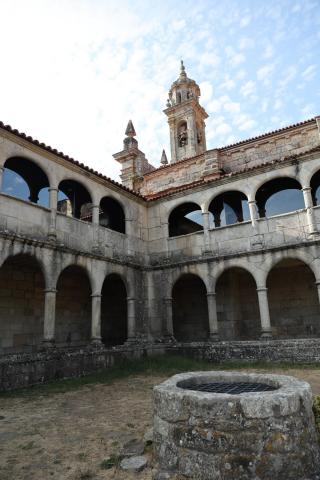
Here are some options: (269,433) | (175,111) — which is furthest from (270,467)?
(175,111)

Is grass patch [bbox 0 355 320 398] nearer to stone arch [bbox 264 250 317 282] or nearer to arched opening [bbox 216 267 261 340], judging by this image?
arched opening [bbox 216 267 261 340]

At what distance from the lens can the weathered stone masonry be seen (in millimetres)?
9930

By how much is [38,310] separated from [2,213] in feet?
13.2

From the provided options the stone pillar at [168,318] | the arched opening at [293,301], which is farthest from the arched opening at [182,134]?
the stone pillar at [168,318]

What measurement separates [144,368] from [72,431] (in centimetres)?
557

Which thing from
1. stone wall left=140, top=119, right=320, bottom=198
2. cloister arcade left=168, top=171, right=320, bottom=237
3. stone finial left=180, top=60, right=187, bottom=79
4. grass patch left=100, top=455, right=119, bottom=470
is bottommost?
grass patch left=100, top=455, right=119, bottom=470

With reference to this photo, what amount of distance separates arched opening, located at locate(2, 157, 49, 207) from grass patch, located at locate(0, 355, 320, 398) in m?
5.24

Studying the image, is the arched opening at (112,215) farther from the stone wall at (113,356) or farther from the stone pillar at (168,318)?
the stone wall at (113,356)

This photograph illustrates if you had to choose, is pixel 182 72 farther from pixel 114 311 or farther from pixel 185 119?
pixel 114 311

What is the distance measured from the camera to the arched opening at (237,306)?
1300 cm

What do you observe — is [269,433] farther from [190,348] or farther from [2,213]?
[190,348]

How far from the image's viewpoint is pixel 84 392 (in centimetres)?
748

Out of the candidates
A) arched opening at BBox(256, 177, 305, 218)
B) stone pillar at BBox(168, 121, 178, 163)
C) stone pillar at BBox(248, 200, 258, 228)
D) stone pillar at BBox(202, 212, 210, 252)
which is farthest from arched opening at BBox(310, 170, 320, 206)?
stone pillar at BBox(168, 121, 178, 163)

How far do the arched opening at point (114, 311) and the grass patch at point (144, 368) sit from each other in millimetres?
3685
